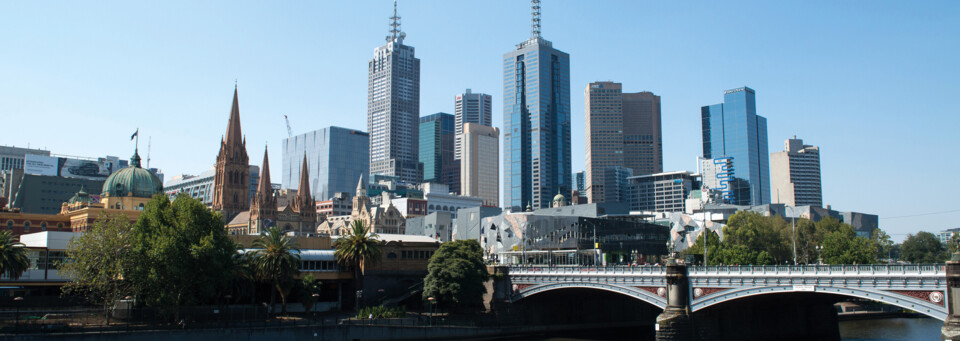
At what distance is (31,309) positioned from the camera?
8381 centimetres

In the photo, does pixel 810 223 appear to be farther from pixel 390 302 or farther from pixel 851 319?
pixel 390 302

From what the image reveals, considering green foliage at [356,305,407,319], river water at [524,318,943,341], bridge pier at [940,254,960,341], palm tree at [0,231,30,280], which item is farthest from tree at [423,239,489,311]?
bridge pier at [940,254,960,341]

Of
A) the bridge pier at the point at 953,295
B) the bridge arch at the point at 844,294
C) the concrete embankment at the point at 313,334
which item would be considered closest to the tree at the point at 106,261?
the concrete embankment at the point at 313,334

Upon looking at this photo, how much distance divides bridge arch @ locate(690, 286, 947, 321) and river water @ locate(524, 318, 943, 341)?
2291 cm

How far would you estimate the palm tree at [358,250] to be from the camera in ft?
337

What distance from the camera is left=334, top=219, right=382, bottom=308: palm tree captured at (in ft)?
337

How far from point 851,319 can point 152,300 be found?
113943 millimetres

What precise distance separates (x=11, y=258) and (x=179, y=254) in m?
21.8

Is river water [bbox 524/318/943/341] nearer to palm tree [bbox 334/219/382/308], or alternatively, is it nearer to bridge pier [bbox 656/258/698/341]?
bridge pier [bbox 656/258/698/341]

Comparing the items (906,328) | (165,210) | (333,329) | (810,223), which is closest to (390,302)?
(333,329)

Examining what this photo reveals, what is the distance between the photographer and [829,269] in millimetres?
67438

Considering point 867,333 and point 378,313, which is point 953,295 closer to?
point 867,333

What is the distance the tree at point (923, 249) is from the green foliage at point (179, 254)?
16003cm

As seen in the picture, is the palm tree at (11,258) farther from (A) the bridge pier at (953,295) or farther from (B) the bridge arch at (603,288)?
(A) the bridge pier at (953,295)
